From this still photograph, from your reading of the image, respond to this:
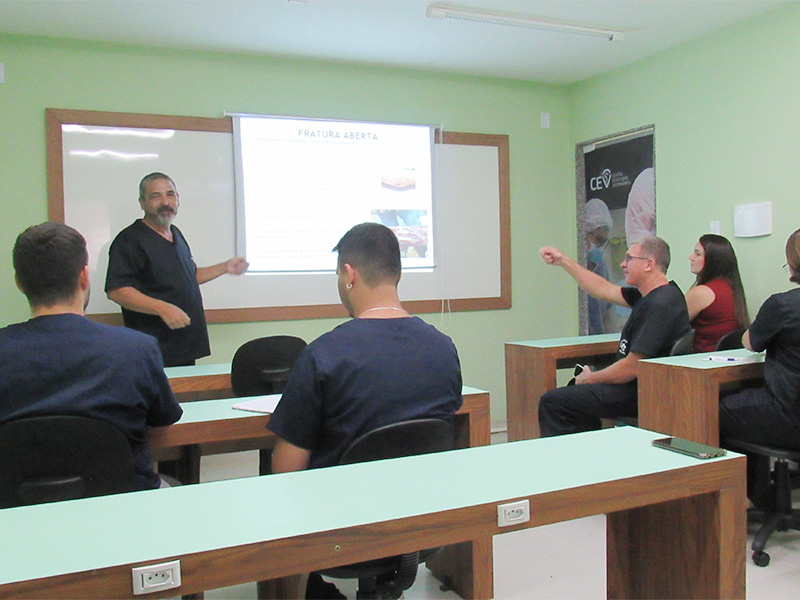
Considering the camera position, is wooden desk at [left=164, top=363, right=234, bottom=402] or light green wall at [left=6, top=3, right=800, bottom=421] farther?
light green wall at [left=6, top=3, right=800, bottom=421]

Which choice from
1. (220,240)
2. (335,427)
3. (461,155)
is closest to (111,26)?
(220,240)

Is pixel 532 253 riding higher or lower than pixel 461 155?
lower

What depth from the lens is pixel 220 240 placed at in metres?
4.31

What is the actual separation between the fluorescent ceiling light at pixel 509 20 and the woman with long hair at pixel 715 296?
137 centimetres

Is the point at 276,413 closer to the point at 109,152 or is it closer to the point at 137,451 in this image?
the point at 137,451

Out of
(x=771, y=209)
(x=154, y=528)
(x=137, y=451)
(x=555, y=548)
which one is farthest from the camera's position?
(x=771, y=209)

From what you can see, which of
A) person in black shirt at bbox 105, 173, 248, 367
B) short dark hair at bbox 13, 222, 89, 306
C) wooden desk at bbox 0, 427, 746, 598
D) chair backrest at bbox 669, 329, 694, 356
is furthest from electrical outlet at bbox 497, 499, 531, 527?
person in black shirt at bbox 105, 173, 248, 367

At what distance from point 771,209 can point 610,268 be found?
54.6 inches

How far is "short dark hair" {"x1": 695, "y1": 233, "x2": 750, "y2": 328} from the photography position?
3697mm


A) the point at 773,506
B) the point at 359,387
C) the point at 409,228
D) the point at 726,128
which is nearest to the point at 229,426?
the point at 359,387

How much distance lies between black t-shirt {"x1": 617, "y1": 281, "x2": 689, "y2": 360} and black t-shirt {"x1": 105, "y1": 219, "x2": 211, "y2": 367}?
2229 millimetres

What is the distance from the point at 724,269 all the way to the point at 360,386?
2.92 m

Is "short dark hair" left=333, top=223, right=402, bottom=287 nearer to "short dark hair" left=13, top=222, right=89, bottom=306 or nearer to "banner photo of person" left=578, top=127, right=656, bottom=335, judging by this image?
"short dark hair" left=13, top=222, right=89, bottom=306

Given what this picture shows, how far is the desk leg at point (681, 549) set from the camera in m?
1.43
